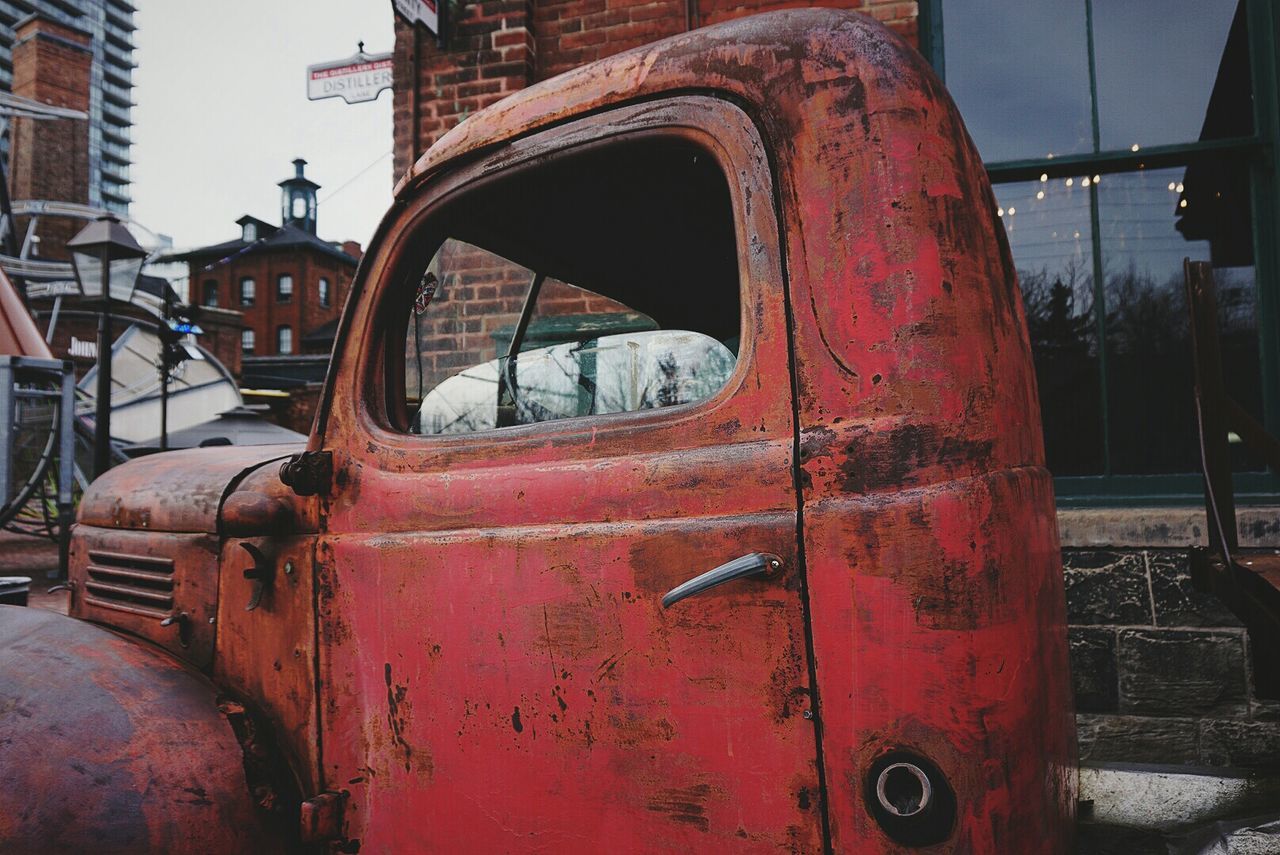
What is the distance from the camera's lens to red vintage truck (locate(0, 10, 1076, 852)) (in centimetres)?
104

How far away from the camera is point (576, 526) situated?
1240 mm

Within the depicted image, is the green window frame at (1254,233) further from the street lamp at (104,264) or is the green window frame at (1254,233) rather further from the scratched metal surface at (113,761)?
the street lamp at (104,264)

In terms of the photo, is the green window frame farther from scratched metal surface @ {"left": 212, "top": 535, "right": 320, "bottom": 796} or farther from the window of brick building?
scratched metal surface @ {"left": 212, "top": 535, "right": 320, "bottom": 796}

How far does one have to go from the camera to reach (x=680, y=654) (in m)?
1.13

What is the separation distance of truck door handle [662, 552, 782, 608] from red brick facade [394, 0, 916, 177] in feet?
15.1

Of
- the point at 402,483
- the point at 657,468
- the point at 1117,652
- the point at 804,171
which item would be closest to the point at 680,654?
the point at 657,468

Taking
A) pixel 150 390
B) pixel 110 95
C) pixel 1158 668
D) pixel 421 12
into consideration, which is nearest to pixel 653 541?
pixel 1158 668

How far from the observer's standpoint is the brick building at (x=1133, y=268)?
350cm

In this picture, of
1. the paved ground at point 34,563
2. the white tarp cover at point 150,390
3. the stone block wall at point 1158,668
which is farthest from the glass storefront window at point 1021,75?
the white tarp cover at point 150,390

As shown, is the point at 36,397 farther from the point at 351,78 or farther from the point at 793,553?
the point at 793,553

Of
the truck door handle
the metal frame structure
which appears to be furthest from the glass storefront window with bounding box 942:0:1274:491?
the metal frame structure

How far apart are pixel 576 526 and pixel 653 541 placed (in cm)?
14

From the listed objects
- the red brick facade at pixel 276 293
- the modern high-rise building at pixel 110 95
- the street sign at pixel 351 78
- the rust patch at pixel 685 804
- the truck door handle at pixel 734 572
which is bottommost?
the rust patch at pixel 685 804

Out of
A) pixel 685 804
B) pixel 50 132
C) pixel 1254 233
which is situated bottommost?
pixel 685 804
